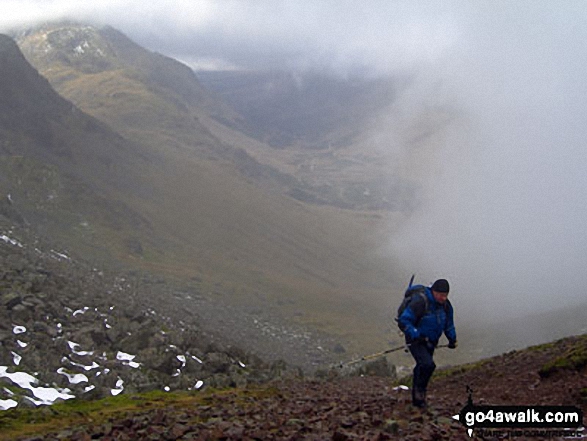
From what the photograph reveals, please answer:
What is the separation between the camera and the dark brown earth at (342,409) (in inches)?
624

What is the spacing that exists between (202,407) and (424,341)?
351 inches

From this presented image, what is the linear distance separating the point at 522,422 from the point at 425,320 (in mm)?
4238

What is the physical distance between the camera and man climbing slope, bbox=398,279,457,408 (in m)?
18.5

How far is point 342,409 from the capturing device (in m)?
19.8

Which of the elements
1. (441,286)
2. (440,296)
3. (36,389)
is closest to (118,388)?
(36,389)

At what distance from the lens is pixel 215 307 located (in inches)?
6821

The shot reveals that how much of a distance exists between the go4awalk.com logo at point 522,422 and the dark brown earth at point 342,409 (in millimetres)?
474

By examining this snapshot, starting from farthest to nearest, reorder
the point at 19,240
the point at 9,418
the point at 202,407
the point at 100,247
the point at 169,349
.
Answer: the point at 100,247
the point at 19,240
the point at 169,349
the point at 202,407
the point at 9,418

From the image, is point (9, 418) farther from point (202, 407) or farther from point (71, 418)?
point (202, 407)

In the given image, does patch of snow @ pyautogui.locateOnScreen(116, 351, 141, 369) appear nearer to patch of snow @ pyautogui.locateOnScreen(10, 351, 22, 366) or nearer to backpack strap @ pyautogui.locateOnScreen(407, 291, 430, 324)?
patch of snow @ pyautogui.locateOnScreen(10, 351, 22, 366)

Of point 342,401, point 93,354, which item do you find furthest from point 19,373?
point 342,401

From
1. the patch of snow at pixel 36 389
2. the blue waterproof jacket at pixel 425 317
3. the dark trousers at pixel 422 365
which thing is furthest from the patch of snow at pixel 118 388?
the blue waterproof jacket at pixel 425 317

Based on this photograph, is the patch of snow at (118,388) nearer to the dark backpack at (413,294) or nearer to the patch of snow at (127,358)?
the patch of snow at (127,358)

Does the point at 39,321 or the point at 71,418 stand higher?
the point at 39,321
